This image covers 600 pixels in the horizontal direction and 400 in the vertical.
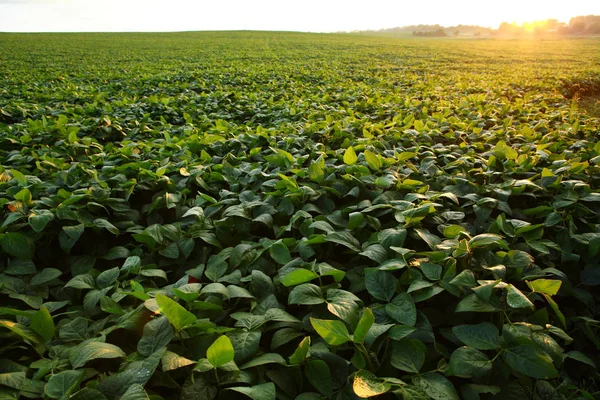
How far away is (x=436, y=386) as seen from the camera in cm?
136

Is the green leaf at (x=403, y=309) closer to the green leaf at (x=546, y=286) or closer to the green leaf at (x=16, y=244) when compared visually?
the green leaf at (x=546, y=286)

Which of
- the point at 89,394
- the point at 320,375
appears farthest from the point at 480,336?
the point at 89,394

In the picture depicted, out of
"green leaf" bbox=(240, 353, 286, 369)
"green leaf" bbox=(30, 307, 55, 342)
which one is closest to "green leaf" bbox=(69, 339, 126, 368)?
"green leaf" bbox=(30, 307, 55, 342)

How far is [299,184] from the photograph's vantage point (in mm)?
2910

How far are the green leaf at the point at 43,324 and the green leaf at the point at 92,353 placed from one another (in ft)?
0.73

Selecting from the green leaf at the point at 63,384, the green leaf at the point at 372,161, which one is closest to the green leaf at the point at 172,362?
the green leaf at the point at 63,384

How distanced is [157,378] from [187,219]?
151cm

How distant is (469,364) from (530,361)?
21cm

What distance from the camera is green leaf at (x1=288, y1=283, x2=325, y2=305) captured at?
5.37 ft

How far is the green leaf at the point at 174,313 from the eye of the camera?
1367mm

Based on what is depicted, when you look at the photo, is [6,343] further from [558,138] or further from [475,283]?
[558,138]

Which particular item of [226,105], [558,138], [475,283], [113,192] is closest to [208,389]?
[475,283]

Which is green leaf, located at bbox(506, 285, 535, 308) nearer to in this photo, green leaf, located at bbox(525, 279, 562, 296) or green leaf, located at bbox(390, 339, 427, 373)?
green leaf, located at bbox(525, 279, 562, 296)

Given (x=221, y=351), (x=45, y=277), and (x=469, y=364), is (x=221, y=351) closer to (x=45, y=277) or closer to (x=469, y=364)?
(x=469, y=364)
